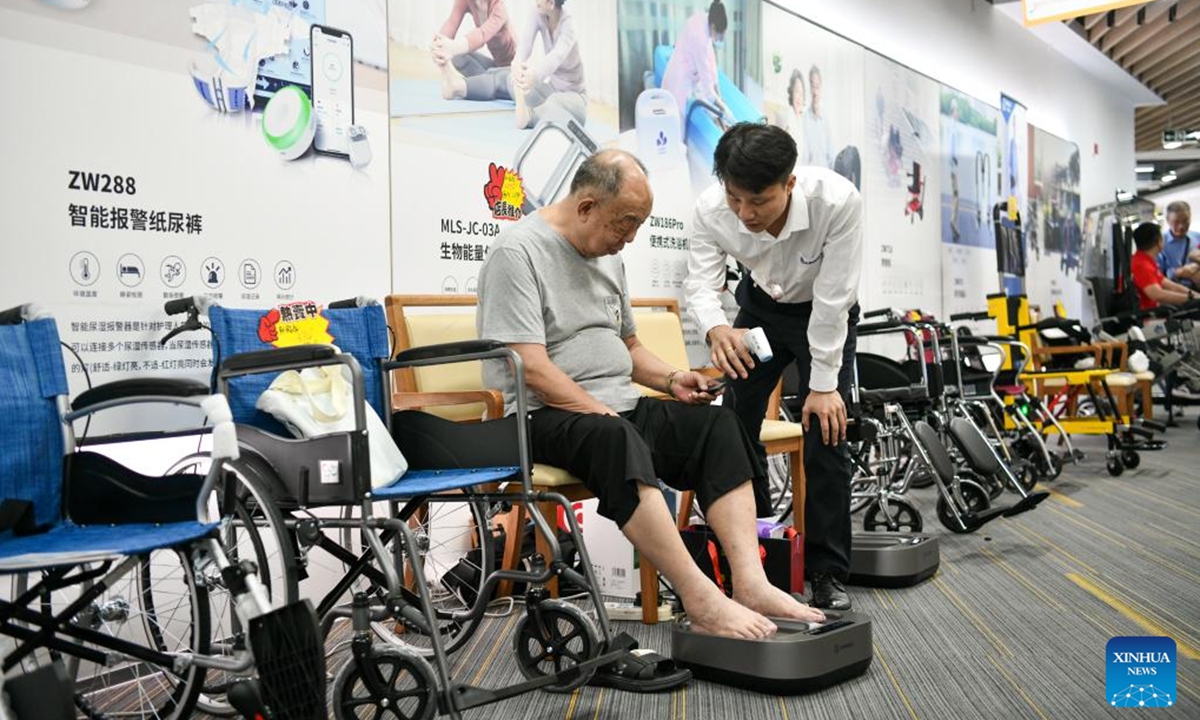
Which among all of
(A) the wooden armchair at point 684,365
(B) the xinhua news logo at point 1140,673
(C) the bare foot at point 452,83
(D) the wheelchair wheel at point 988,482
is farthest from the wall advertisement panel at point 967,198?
(B) the xinhua news logo at point 1140,673

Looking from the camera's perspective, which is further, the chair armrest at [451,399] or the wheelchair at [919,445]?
the wheelchair at [919,445]

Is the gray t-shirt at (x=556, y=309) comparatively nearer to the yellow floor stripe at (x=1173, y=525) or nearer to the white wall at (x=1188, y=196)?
the yellow floor stripe at (x=1173, y=525)

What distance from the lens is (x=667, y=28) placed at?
14.0 ft

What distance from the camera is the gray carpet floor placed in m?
1.94

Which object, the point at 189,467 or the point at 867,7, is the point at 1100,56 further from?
the point at 189,467

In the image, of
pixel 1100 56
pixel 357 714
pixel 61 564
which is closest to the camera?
pixel 61 564

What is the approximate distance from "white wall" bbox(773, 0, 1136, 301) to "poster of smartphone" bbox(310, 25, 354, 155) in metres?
2.89

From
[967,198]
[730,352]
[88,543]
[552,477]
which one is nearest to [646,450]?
[552,477]

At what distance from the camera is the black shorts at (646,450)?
2027 mm

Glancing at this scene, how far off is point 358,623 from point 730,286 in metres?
3.10

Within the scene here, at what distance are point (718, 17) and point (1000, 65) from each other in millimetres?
4335

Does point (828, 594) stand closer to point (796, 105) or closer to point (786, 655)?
point (786, 655)

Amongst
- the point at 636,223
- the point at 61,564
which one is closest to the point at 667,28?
the point at 636,223

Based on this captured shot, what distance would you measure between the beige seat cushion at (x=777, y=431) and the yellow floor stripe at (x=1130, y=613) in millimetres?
921
